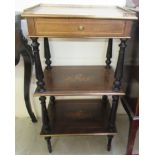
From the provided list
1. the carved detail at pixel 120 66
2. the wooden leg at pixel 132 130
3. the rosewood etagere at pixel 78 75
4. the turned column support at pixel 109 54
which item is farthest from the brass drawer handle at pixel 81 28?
the wooden leg at pixel 132 130

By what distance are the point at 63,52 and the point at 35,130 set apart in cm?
61

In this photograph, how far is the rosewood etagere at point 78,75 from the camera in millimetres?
839

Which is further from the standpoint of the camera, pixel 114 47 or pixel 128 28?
pixel 114 47

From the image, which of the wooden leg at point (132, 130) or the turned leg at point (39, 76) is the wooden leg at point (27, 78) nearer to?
the turned leg at point (39, 76)

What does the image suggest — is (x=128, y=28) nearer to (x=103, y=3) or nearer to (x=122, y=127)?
(x=103, y=3)

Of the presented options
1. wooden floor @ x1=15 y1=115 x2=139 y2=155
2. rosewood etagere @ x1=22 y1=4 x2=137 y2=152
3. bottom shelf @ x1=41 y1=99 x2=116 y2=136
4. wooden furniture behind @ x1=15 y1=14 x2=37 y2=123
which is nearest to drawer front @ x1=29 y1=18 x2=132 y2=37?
rosewood etagere @ x1=22 y1=4 x2=137 y2=152

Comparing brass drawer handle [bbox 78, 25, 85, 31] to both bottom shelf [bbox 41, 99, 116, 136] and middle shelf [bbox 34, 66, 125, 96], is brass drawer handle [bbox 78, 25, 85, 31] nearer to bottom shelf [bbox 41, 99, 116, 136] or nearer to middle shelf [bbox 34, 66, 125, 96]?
middle shelf [bbox 34, 66, 125, 96]

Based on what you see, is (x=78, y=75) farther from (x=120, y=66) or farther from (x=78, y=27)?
(x=78, y=27)

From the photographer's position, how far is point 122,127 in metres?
1.47

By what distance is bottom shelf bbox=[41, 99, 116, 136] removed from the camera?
1.17m

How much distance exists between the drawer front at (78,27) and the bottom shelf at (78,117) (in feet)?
1.95

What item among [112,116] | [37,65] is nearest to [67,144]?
[112,116]
